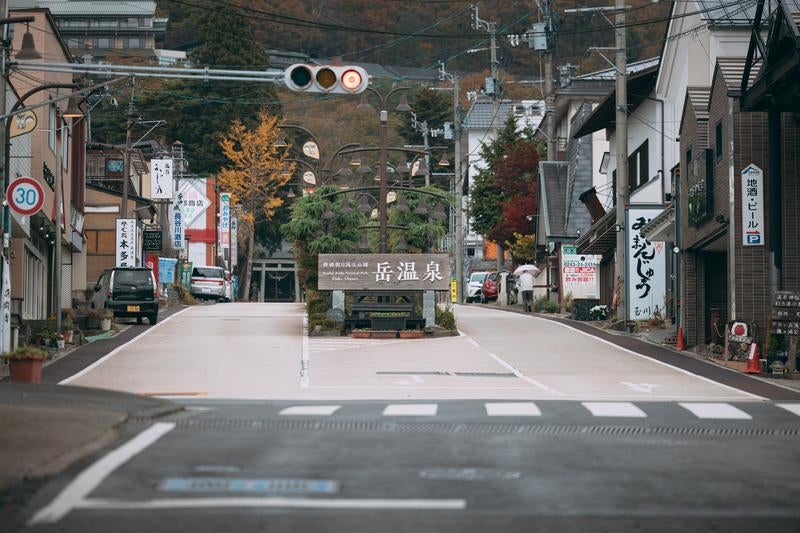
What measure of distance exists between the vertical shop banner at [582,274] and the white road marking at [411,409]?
3627 cm

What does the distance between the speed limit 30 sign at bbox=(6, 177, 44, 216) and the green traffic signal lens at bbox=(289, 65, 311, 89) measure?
6.64m

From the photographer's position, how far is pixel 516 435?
1451 cm

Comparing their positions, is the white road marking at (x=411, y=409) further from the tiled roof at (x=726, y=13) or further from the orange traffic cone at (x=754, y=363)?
the tiled roof at (x=726, y=13)

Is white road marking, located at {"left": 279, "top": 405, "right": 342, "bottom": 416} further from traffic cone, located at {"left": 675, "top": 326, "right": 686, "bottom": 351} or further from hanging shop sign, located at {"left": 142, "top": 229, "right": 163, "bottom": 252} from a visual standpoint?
hanging shop sign, located at {"left": 142, "top": 229, "right": 163, "bottom": 252}

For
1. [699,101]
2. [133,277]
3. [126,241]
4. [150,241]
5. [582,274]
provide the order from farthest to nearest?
1. [150,241]
2. [126,241]
3. [582,274]
4. [133,277]
5. [699,101]

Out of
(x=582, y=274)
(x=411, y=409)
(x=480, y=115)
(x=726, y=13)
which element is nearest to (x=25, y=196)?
(x=411, y=409)

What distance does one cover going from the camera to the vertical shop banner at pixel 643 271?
43.1m

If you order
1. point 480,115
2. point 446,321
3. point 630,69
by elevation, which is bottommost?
point 446,321

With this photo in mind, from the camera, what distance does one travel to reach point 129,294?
45.7 meters

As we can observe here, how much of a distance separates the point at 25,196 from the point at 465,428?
48.1 feet

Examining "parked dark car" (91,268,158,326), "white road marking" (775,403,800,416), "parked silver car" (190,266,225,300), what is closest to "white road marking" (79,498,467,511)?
"white road marking" (775,403,800,416)

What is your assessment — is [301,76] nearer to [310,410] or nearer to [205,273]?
[310,410]

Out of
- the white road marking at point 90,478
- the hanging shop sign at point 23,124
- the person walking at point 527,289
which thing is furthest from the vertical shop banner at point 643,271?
the white road marking at point 90,478

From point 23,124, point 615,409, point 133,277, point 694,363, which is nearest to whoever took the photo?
point 615,409
